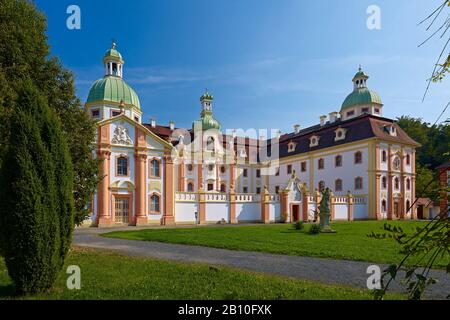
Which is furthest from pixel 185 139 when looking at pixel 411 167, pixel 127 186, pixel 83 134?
pixel 83 134

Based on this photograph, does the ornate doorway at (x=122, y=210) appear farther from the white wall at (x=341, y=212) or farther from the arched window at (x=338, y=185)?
the arched window at (x=338, y=185)

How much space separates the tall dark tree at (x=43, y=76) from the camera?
1188 centimetres

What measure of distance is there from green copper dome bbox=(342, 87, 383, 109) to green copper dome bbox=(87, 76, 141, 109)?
34.2 m

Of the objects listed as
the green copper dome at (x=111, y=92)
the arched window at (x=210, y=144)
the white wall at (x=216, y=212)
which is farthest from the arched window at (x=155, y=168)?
the arched window at (x=210, y=144)

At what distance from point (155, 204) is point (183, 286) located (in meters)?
24.8

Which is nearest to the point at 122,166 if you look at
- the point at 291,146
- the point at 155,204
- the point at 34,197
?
the point at 155,204

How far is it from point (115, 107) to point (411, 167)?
38740 mm

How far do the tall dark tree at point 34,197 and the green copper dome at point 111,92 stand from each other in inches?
1301

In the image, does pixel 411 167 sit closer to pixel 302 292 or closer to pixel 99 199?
pixel 99 199

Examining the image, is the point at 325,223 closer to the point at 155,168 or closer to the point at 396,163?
the point at 155,168

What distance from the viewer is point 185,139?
5088 cm

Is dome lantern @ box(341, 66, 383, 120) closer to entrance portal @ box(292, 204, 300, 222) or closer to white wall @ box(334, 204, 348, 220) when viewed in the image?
white wall @ box(334, 204, 348, 220)

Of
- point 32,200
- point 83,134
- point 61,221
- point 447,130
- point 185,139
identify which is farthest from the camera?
point 185,139

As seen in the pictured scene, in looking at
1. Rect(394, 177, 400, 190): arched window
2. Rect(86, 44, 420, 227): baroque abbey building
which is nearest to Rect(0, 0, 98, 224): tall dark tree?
Rect(86, 44, 420, 227): baroque abbey building
